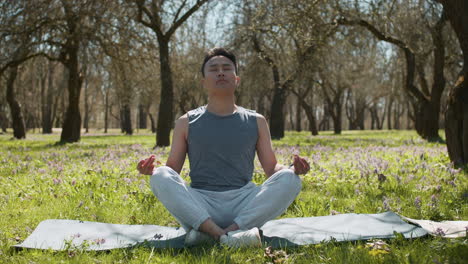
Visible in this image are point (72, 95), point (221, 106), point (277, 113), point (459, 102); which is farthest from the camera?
point (277, 113)

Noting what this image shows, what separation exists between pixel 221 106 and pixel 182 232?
1238 mm

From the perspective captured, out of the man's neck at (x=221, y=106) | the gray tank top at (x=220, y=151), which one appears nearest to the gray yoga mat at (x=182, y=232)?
the gray tank top at (x=220, y=151)

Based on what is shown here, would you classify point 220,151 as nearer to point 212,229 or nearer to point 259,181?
point 212,229

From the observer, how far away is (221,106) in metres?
4.00

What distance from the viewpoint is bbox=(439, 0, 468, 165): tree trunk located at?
728 cm

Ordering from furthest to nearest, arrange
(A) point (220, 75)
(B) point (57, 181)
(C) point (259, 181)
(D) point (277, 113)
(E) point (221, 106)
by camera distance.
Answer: (D) point (277, 113) → (C) point (259, 181) → (B) point (57, 181) → (E) point (221, 106) → (A) point (220, 75)

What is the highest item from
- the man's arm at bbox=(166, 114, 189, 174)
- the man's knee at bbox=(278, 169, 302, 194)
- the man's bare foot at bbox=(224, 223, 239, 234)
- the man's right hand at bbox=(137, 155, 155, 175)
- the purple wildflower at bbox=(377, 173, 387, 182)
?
the man's arm at bbox=(166, 114, 189, 174)

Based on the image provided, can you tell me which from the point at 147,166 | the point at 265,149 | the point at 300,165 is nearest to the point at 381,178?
the point at 265,149

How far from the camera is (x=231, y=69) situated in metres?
3.89

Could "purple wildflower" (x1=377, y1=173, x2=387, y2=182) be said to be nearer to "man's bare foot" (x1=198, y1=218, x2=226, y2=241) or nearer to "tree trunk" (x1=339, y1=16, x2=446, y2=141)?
"man's bare foot" (x1=198, y1=218, x2=226, y2=241)

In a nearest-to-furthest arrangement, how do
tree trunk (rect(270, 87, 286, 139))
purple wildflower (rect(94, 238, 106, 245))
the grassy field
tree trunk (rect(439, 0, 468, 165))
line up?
the grassy field, purple wildflower (rect(94, 238, 106, 245)), tree trunk (rect(439, 0, 468, 165)), tree trunk (rect(270, 87, 286, 139))

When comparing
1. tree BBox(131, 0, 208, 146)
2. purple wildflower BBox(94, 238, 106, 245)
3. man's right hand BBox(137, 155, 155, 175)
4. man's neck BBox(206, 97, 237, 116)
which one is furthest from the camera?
tree BBox(131, 0, 208, 146)

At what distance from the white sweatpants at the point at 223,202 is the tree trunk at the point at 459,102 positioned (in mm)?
5064

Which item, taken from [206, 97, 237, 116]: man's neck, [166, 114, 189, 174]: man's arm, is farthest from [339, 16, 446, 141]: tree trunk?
[166, 114, 189, 174]: man's arm
